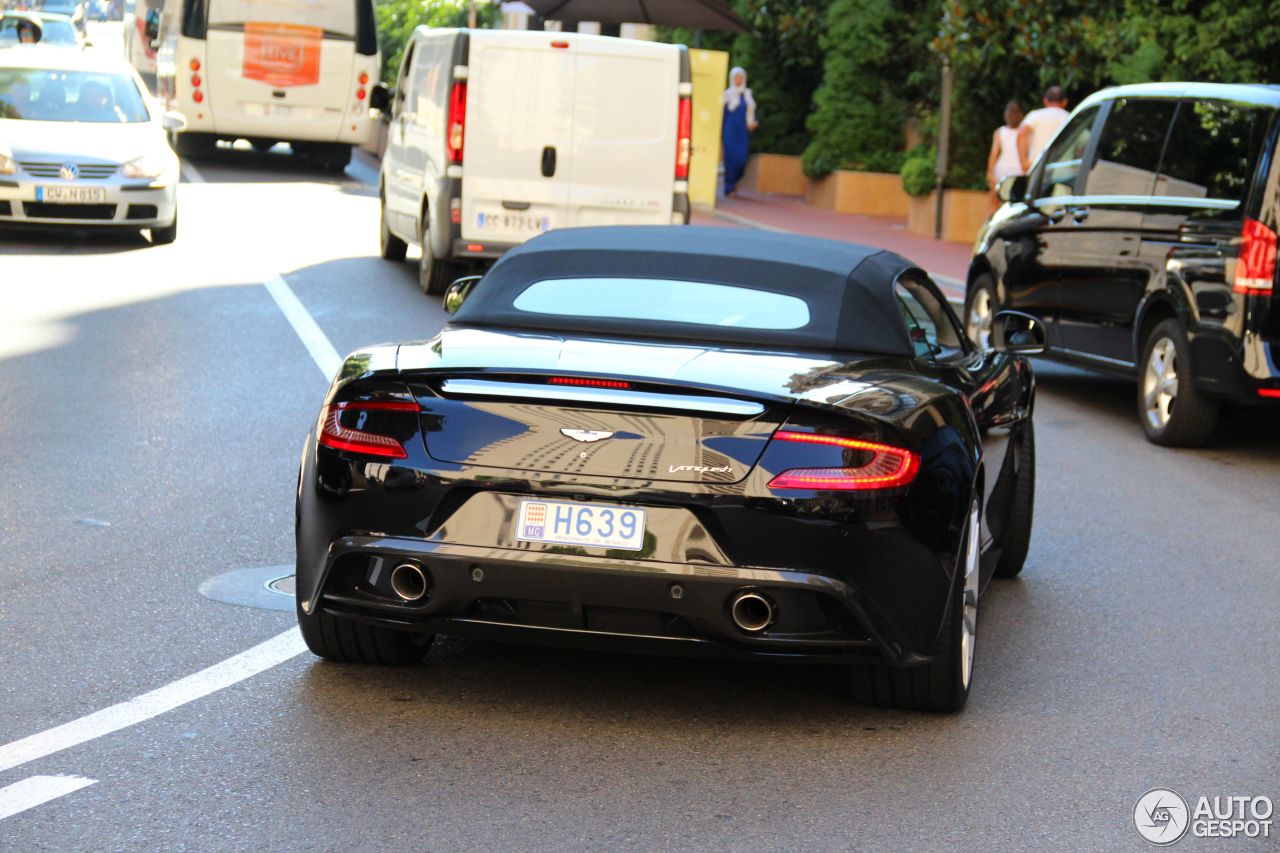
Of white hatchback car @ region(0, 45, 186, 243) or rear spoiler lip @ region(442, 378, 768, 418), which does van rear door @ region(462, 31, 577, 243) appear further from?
rear spoiler lip @ region(442, 378, 768, 418)

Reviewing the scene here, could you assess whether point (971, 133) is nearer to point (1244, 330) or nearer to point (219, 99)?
point (219, 99)

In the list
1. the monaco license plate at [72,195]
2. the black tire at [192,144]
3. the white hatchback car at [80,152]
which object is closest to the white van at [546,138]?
the white hatchback car at [80,152]

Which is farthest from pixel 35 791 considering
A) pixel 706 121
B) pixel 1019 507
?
pixel 706 121

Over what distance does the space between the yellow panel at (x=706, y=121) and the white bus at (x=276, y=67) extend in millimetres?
4726

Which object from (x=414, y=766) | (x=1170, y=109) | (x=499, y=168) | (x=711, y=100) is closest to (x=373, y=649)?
(x=414, y=766)

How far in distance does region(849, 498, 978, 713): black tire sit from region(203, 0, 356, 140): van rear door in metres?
24.5

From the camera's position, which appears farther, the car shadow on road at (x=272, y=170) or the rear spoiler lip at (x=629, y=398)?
the car shadow on road at (x=272, y=170)

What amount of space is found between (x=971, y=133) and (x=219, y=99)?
34.1 ft

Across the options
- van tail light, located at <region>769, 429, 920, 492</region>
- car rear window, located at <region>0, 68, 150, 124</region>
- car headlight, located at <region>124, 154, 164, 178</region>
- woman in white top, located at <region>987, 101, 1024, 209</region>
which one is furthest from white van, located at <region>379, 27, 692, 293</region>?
van tail light, located at <region>769, 429, 920, 492</region>

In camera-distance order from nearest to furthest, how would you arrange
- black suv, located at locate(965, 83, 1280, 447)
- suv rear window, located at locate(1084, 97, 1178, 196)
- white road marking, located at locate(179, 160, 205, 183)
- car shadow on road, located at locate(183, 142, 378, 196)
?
black suv, located at locate(965, 83, 1280, 447), suv rear window, located at locate(1084, 97, 1178, 196), white road marking, located at locate(179, 160, 205, 183), car shadow on road, located at locate(183, 142, 378, 196)

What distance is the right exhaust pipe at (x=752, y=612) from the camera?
5.18m

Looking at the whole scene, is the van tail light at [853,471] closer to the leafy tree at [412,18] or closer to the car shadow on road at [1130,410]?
the car shadow on road at [1130,410]

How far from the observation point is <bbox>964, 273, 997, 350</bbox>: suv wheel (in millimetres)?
13859

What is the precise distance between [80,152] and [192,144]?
13898 millimetres
